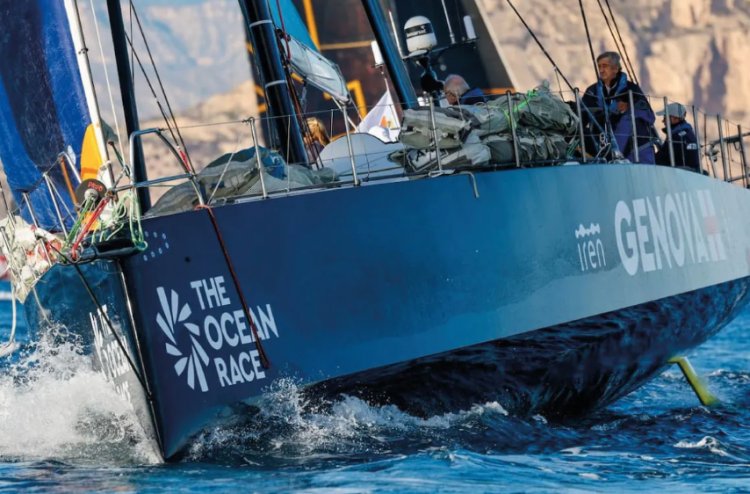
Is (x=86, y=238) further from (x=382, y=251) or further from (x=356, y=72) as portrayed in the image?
(x=356, y=72)

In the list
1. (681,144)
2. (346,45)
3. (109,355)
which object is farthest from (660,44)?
(109,355)

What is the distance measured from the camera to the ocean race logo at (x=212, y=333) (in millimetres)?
5973

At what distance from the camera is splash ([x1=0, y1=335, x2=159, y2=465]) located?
260 inches

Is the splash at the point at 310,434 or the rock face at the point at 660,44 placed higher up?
the rock face at the point at 660,44

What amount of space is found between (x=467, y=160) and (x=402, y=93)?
2.00 meters

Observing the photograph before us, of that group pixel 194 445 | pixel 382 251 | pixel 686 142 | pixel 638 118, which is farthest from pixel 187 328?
pixel 686 142

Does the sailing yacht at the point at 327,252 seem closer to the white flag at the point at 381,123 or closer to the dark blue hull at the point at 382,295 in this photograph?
the dark blue hull at the point at 382,295

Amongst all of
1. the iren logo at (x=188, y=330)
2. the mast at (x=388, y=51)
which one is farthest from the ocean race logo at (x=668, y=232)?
the iren logo at (x=188, y=330)

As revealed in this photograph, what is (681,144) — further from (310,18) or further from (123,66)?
(310,18)

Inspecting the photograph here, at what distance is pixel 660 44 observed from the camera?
2923 inches

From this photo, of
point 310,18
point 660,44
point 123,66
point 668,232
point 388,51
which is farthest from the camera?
point 660,44

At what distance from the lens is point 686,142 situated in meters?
9.23

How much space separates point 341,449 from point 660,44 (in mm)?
70901

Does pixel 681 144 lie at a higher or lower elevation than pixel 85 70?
lower
